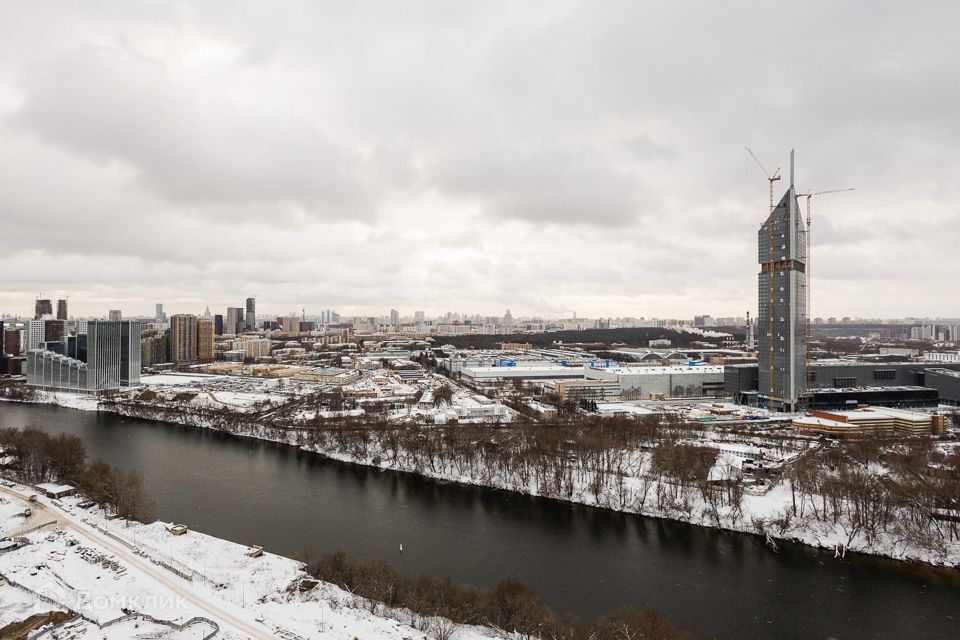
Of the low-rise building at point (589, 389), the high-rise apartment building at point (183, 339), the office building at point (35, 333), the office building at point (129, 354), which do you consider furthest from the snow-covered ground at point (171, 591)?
the office building at point (35, 333)

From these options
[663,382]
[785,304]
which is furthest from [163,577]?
[663,382]

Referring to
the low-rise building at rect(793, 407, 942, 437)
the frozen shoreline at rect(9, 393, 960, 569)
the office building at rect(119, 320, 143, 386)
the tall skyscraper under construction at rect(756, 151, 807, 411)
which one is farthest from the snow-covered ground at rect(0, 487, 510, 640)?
the office building at rect(119, 320, 143, 386)

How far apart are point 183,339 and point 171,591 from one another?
84.1 feet

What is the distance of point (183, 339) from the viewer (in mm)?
26250

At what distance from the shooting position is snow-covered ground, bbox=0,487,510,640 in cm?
362

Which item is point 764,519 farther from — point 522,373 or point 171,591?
point 522,373

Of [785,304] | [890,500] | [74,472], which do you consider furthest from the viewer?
[785,304]

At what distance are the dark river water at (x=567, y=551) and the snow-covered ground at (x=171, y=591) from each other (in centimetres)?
75

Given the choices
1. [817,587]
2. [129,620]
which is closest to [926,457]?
[817,587]

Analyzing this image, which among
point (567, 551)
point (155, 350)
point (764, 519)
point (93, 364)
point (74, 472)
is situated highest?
point (93, 364)

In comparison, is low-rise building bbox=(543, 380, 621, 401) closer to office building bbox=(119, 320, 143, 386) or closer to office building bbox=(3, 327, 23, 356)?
office building bbox=(119, 320, 143, 386)

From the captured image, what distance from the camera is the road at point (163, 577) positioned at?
3615 millimetres

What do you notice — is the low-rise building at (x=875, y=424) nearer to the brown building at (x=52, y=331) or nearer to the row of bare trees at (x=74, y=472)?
the row of bare trees at (x=74, y=472)

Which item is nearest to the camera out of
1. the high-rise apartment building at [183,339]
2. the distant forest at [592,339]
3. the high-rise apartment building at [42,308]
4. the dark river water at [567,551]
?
the dark river water at [567,551]
